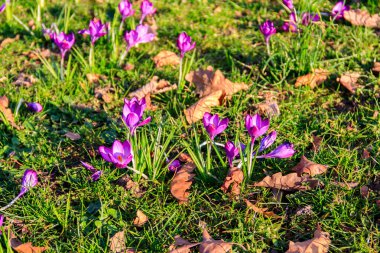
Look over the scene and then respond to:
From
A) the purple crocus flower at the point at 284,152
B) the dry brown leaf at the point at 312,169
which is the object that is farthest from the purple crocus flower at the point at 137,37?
the dry brown leaf at the point at 312,169

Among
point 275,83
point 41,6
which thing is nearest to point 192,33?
point 275,83

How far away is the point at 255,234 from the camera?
101 inches

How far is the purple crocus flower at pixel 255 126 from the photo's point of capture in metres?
2.63

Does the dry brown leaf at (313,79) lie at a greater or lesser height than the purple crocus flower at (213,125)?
lesser

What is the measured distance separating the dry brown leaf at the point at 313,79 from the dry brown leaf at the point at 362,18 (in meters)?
0.77

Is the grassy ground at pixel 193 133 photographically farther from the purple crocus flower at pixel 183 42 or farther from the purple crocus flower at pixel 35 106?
the purple crocus flower at pixel 183 42

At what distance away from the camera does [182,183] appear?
9.20 feet

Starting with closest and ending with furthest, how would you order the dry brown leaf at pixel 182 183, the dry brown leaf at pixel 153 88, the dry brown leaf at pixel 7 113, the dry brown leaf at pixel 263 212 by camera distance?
the dry brown leaf at pixel 263 212 < the dry brown leaf at pixel 182 183 < the dry brown leaf at pixel 7 113 < the dry brown leaf at pixel 153 88

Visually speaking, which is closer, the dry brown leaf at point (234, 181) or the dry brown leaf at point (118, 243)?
the dry brown leaf at point (118, 243)

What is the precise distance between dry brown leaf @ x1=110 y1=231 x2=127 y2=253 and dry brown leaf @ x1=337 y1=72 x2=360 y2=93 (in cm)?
184

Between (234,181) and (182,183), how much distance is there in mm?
272

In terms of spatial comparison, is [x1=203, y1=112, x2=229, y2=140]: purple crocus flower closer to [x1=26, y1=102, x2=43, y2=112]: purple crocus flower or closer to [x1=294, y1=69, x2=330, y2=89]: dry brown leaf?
[x1=294, y1=69, x2=330, y2=89]: dry brown leaf

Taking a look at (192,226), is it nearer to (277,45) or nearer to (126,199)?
(126,199)

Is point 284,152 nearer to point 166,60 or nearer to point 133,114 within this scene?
point 133,114
